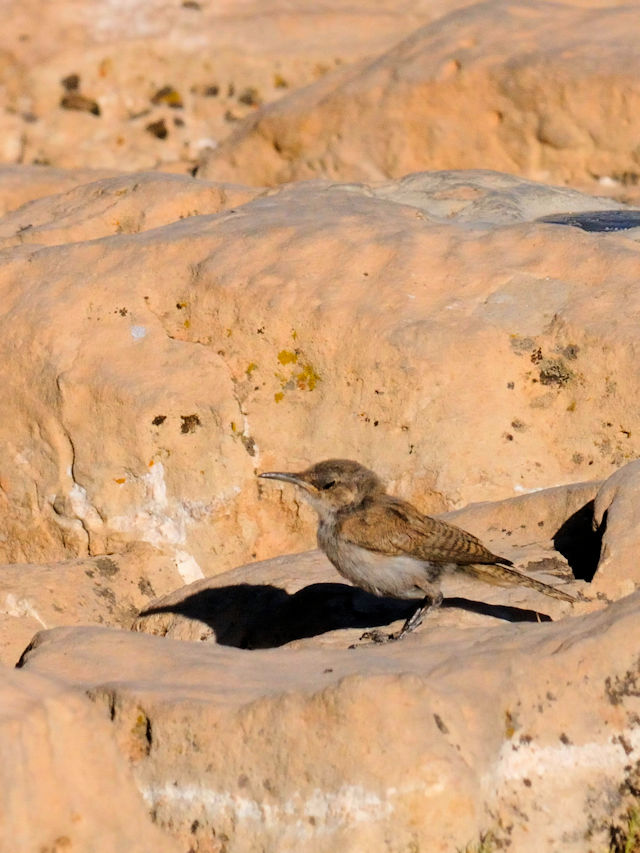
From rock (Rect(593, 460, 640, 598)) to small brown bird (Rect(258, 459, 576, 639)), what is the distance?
344 millimetres

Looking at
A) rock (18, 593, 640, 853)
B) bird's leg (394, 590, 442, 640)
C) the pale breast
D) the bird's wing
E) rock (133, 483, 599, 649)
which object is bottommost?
rock (133, 483, 599, 649)

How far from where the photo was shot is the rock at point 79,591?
9297mm

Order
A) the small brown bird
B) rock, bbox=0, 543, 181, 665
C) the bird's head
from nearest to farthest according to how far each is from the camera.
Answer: the small brown bird
the bird's head
rock, bbox=0, 543, 181, 665

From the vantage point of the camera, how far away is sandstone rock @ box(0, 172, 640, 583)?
10.5 m

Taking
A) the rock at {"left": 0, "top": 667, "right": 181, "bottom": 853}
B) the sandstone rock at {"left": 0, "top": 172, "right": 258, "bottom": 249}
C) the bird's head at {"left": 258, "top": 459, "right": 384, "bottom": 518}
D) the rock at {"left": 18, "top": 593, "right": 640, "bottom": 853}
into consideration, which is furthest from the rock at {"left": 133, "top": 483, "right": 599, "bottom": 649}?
the sandstone rock at {"left": 0, "top": 172, "right": 258, "bottom": 249}

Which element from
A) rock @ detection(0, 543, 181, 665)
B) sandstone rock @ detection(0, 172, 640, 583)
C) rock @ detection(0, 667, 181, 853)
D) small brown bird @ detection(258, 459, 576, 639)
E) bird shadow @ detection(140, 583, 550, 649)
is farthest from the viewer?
sandstone rock @ detection(0, 172, 640, 583)

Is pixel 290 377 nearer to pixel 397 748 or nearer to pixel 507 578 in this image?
pixel 507 578

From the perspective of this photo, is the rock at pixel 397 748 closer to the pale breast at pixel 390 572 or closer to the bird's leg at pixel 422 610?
the bird's leg at pixel 422 610

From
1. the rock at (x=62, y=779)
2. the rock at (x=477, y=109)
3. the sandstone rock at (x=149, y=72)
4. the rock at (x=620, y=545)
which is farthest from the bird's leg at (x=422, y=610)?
the sandstone rock at (x=149, y=72)

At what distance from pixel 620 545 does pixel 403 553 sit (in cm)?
133

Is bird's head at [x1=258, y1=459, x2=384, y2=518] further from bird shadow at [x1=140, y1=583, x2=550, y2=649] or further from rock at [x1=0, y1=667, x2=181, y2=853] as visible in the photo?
rock at [x1=0, y1=667, x2=181, y2=853]

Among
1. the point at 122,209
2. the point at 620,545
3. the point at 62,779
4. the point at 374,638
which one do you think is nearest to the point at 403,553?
the point at 374,638

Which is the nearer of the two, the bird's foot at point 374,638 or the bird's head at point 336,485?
the bird's foot at point 374,638

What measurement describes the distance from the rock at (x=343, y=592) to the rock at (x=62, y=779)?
263cm
